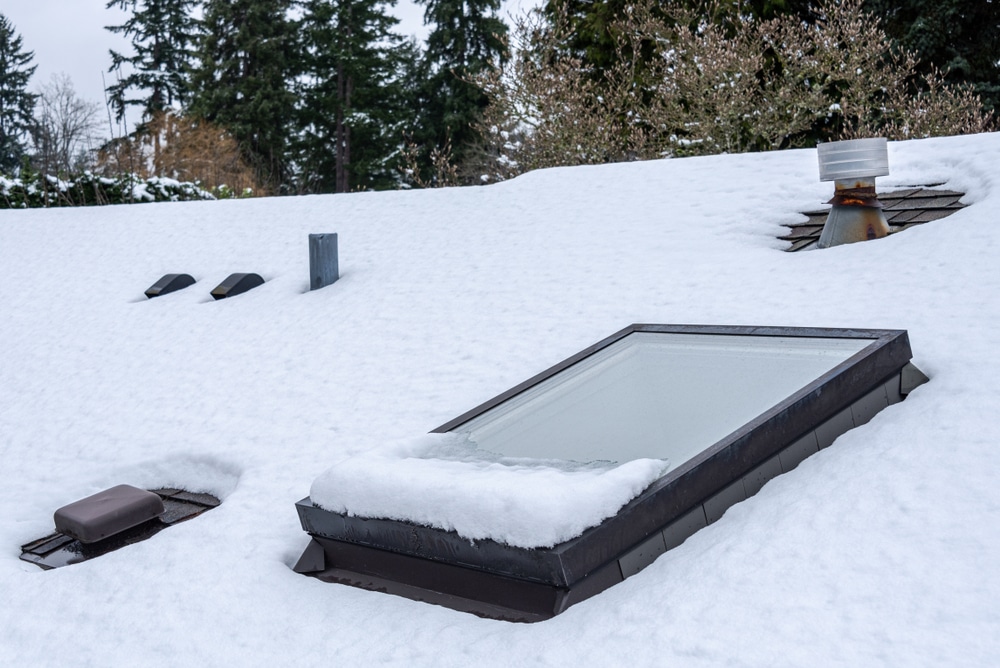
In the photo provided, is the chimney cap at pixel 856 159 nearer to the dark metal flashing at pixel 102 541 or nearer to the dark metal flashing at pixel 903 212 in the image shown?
the dark metal flashing at pixel 903 212

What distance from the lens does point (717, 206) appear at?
Answer: 19.9 ft

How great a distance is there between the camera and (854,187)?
16.3 ft

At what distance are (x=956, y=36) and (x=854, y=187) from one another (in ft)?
44.1

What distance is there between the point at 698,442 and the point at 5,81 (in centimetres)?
4470

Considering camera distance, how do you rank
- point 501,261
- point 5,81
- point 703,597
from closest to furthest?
point 703,597 → point 501,261 → point 5,81

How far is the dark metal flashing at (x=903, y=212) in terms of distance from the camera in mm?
4973

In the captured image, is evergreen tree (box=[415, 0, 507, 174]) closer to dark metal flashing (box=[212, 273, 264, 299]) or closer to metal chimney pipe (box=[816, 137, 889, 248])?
dark metal flashing (box=[212, 273, 264, 299])

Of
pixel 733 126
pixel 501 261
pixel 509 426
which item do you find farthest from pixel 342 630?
pixel 733 126

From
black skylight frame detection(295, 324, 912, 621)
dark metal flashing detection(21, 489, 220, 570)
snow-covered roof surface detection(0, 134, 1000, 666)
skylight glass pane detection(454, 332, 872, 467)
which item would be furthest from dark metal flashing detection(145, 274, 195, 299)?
black skylight frame detection(295, 324, 912, 621)

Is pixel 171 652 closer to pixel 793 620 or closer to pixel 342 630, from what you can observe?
pixel 342 630

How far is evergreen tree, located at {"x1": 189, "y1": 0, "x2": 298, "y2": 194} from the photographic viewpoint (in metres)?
28.8

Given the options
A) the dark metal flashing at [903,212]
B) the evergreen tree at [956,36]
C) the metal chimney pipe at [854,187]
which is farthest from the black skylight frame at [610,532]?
the evergreen tree at [956,36]

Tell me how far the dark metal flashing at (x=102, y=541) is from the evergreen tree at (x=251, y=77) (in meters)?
25.4

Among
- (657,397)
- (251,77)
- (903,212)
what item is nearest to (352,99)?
(251,77)
